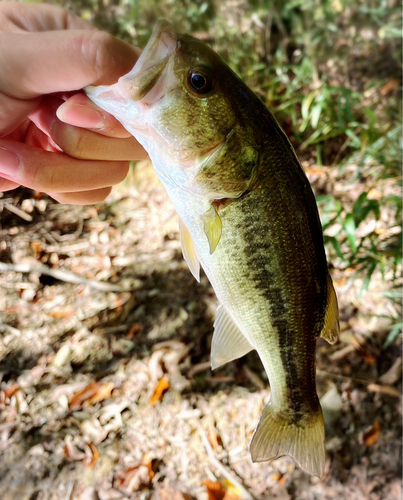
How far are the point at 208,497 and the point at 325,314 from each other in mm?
1415

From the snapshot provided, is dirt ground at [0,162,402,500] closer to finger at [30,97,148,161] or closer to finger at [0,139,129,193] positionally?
finger at [0,139,129,193]

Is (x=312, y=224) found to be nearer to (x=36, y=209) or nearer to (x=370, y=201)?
(x=370, y=201)

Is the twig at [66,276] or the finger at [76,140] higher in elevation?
the finger at [76,140]

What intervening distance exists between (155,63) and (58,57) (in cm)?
28

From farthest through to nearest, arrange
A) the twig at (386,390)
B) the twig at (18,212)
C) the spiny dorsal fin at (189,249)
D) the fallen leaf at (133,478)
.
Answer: the twig at (18,212) → the twig at (386,390) → the fallen leaf at (133,478) → the spiny dorsal fin at (189,249)

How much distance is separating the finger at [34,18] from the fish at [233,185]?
397mm

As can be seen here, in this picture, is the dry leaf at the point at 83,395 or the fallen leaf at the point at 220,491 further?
the dry leaf at the point at 83,395

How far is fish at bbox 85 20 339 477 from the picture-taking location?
97 cm

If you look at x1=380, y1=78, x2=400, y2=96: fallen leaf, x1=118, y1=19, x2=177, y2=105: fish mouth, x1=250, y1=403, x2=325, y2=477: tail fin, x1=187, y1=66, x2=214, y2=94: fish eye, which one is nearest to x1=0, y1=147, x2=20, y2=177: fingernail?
x1=118, y1=19, x2=177, y2=105: fish mouth

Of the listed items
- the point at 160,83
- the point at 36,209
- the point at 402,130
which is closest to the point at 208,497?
the point at 160,83

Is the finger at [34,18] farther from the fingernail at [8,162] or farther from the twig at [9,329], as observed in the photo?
the twig at [9,329]

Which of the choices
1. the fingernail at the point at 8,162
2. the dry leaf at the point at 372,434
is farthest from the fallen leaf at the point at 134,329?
the dry leaf at the point at 372,434

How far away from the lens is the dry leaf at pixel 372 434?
229 cm

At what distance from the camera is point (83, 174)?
132 centimetres
